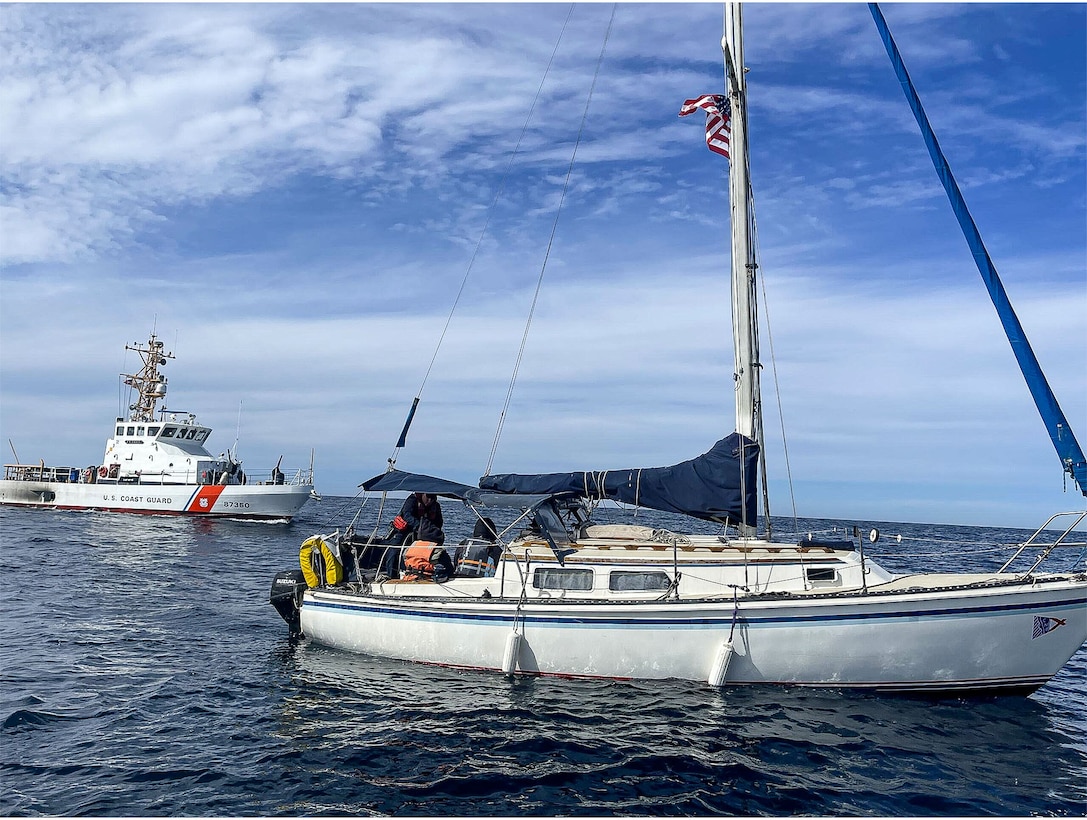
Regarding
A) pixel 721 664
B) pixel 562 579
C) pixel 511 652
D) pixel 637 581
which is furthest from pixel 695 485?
pixel 511 652

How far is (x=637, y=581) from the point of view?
12.1 meters

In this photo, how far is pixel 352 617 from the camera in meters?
13.2

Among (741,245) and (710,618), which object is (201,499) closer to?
(741,245)

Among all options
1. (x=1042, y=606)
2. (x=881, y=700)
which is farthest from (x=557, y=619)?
(x=1042, y=606)

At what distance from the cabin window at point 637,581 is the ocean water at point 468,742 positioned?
61.6 inches

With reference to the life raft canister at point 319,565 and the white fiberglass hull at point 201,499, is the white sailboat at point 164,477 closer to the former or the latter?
the white fiberglass hull at point 201,499

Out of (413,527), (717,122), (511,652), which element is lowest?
(511,652)

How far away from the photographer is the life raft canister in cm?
1427

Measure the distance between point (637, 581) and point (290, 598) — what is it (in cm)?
750

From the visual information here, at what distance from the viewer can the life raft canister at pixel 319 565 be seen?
46.8 feet

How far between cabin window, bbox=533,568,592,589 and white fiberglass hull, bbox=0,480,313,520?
A: 3955 cm

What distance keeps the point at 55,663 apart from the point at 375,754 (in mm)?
7530

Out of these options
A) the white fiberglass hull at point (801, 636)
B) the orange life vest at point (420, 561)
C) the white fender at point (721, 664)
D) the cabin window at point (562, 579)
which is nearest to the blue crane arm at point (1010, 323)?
the white fiberglass hull at point (801, 636)

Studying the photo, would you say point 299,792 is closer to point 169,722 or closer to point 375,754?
point 375,754
